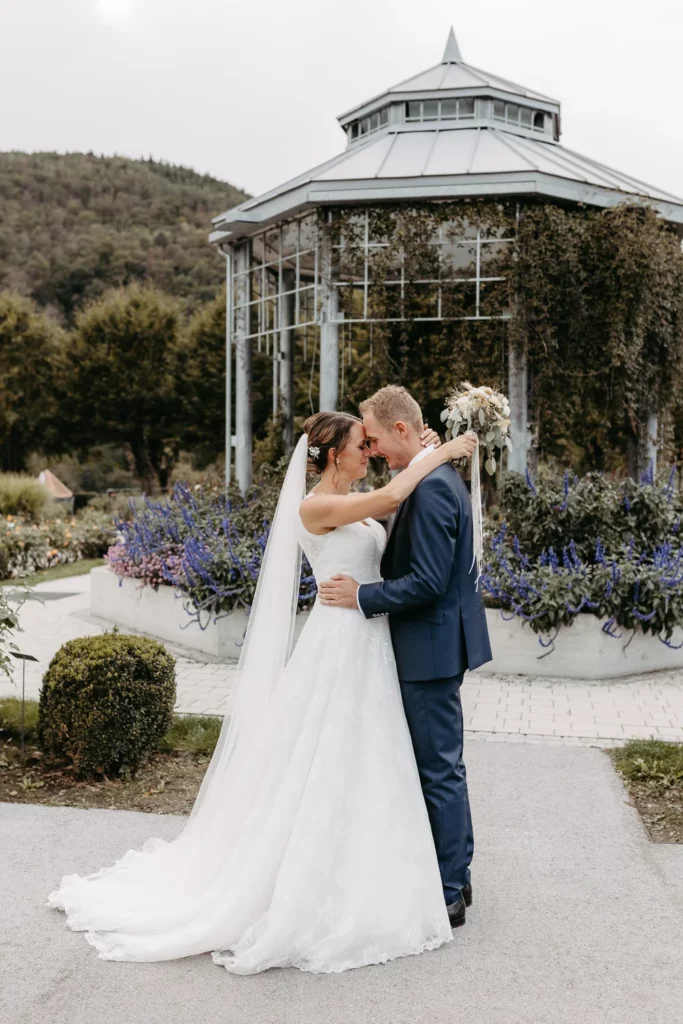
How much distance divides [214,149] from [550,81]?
56.2 metres

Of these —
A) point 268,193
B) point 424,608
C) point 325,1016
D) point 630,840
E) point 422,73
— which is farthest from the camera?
point 422,73

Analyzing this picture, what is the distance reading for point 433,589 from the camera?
11.3ft

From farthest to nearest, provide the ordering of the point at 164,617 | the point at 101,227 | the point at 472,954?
the point at 101,227, the point at 164,617, the point at 472,954

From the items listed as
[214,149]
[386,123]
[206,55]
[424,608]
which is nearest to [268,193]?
[386,123]

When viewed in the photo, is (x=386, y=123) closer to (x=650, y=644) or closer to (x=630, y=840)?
(x=650, y=644)

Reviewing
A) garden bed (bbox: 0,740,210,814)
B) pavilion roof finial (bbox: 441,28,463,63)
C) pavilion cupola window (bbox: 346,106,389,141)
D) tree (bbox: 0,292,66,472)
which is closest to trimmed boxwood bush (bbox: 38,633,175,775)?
garden bed (bbox: 0,740,210,814)

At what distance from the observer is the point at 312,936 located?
3.27m

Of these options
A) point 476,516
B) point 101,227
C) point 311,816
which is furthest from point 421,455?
point 101,227

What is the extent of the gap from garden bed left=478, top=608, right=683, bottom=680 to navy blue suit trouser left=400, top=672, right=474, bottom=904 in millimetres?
4298

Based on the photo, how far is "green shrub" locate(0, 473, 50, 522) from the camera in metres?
18.4

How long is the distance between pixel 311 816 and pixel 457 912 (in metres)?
0.70

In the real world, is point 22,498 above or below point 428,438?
below

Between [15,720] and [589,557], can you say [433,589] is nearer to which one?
[15,720]

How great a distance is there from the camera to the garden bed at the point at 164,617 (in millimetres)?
8523
